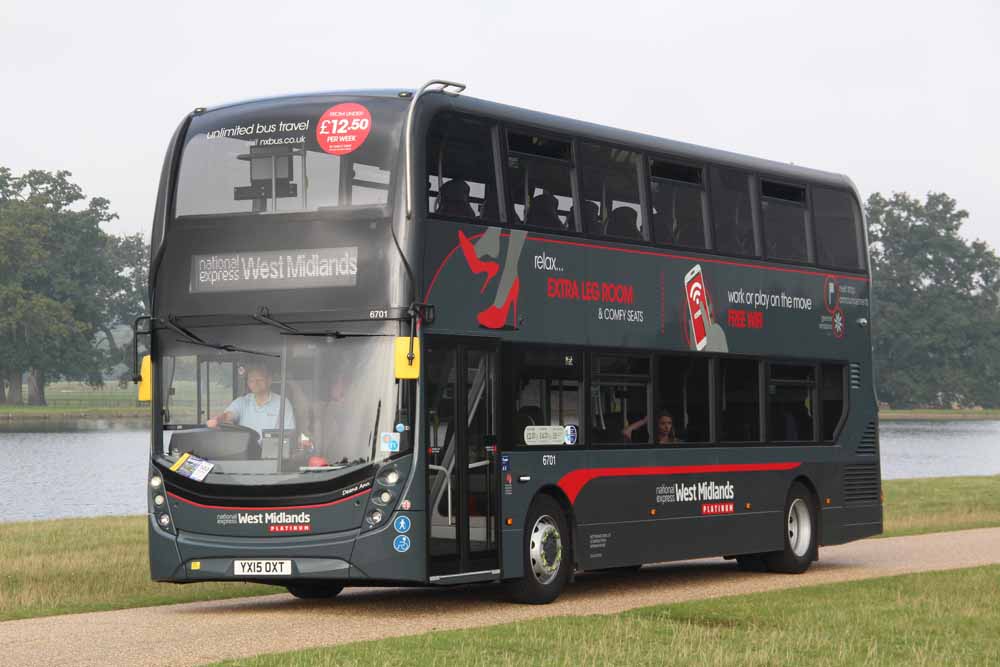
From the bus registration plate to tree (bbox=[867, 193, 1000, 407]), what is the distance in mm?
134188

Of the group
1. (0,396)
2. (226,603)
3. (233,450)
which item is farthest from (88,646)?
(0,396)

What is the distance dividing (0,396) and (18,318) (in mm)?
12242

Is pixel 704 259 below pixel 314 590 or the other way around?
the other way around

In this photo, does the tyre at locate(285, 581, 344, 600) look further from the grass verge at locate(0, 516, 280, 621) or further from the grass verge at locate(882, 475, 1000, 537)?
the grass verge at locate(882, 475, 1000, 537)

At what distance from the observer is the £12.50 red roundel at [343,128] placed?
1531cm

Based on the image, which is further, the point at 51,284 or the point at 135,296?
the point at 135,296

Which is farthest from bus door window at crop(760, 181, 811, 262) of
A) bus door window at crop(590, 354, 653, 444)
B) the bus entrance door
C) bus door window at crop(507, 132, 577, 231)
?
the bus entrance door

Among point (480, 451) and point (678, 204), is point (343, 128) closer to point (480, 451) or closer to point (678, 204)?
point (480, 451)

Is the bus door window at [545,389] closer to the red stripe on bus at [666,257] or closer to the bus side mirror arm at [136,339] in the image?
the red stripe on bus at [666,257]

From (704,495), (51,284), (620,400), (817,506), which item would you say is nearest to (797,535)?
(817,506)

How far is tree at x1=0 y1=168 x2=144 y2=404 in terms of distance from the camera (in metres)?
116

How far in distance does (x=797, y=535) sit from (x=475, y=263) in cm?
714

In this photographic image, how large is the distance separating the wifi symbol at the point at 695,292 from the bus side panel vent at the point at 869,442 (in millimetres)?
4148

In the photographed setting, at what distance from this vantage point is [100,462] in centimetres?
6047
